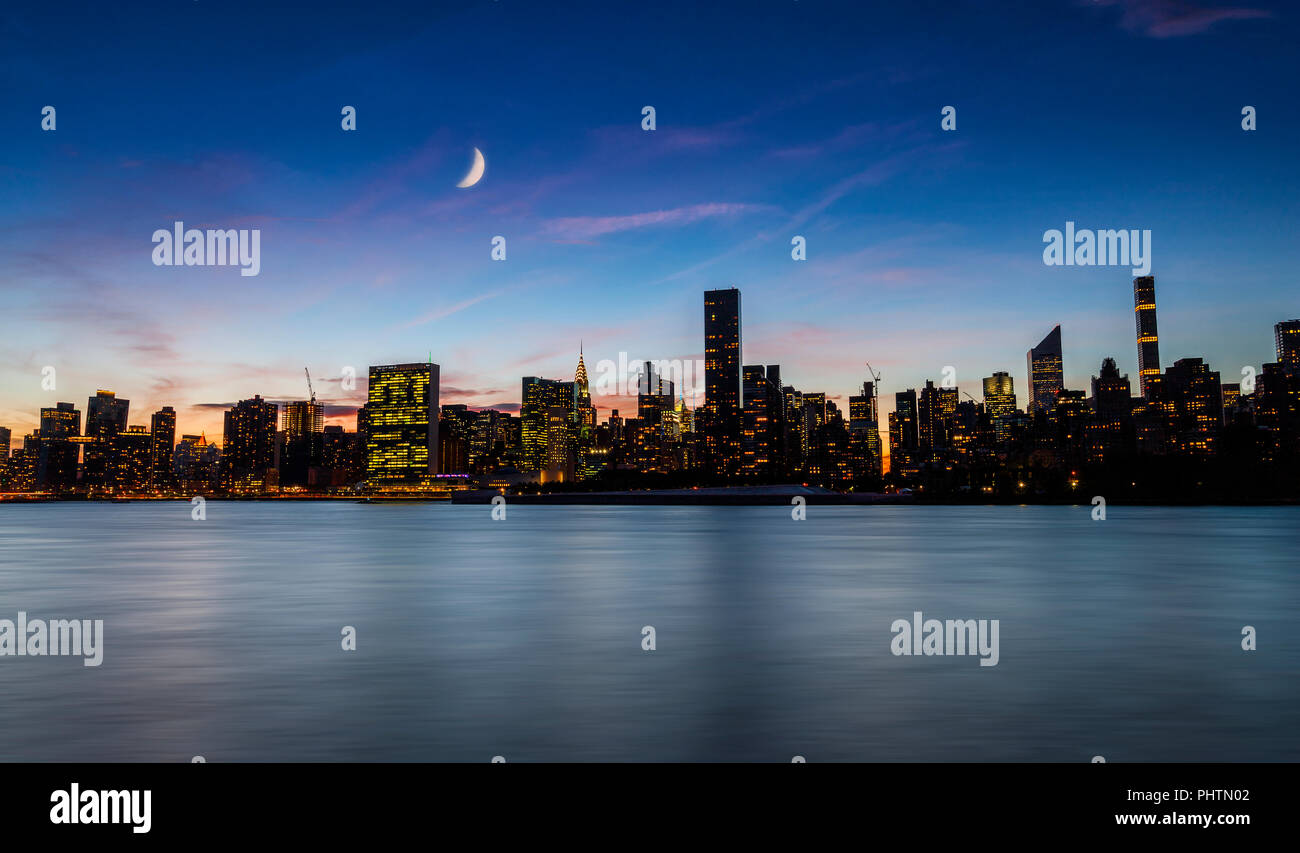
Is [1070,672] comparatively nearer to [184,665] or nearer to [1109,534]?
[184,665]

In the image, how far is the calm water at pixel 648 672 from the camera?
15.5 m

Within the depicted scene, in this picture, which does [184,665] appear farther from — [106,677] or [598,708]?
[598,708]

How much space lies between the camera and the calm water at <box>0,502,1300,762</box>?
15453 mm

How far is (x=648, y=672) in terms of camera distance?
22.3m

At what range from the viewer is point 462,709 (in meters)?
17.9

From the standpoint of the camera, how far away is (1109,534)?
354 ft
